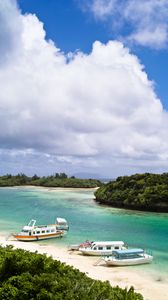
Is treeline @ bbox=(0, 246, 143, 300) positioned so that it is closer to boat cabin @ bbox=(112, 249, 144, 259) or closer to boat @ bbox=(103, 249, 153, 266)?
boat @ bbox=(103, 249, 153, 266)

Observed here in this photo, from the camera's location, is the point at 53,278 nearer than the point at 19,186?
Yes

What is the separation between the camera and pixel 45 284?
1543 centimetres

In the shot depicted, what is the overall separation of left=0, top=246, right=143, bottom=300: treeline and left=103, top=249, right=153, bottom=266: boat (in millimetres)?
17109

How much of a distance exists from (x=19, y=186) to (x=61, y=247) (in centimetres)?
12823

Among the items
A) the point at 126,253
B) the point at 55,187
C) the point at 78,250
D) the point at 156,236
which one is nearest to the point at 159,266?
the point at 126,253

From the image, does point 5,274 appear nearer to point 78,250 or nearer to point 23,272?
point 23,272

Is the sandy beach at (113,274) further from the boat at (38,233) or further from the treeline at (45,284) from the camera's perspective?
the treeline at (45,284)

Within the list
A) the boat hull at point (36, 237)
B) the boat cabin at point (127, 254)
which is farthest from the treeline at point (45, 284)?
the boat hull at point (36, 237)

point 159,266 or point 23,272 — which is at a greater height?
point 23,272

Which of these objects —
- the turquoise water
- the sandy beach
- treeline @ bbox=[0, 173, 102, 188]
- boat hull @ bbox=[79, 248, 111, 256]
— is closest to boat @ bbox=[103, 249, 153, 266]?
the sandy beach

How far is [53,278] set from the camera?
15969 mm

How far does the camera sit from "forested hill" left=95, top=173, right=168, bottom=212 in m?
75.9

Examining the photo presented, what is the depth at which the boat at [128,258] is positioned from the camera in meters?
34.1

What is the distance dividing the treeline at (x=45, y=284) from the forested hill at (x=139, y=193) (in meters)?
60.4
